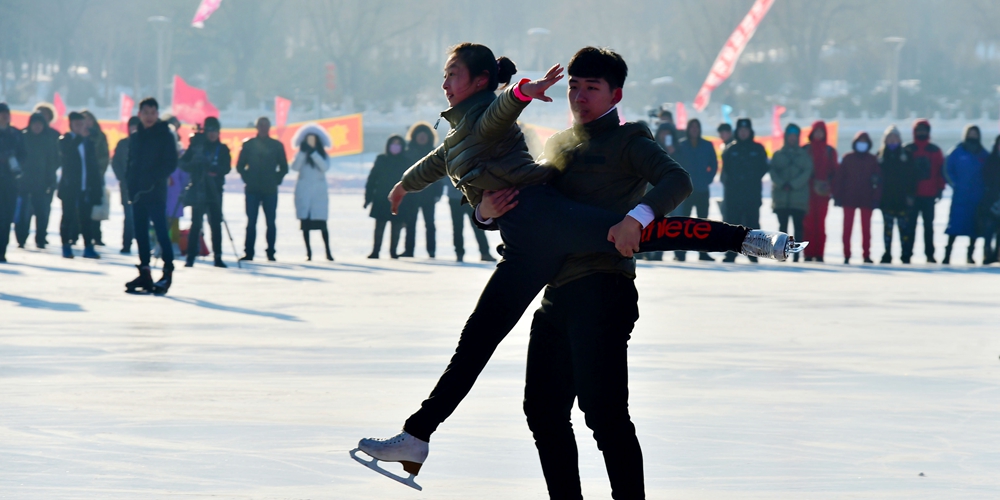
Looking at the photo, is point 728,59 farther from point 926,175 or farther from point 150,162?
point 150,162

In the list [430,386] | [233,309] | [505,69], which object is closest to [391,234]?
[233,309]

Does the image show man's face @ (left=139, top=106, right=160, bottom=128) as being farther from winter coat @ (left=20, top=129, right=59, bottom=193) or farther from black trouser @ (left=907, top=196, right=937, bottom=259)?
black trouser @ (left=907, top=196, right=937, bottom=259)

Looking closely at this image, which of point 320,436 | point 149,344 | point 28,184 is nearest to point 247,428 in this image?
point 320,436

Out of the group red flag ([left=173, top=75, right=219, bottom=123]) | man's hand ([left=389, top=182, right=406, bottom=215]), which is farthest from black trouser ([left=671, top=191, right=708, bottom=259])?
red flag ([left=173, top=75, right=219, bottom=123])

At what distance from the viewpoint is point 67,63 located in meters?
67.2

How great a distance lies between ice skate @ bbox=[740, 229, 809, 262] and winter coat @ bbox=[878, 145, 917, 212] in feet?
42.2

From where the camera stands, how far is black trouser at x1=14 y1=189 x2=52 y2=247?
16.3m

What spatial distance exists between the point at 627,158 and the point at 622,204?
0.13 meters

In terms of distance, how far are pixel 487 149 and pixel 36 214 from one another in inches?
552

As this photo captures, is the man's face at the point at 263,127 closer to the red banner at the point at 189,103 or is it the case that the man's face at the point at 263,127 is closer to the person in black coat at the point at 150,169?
the person in black coat at the point at 150,169

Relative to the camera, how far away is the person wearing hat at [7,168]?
14578 mm

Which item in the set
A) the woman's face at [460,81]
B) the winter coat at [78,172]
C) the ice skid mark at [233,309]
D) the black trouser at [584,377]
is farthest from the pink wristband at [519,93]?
the winter coat at [78,172]

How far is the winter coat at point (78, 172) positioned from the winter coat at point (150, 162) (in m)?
4.24

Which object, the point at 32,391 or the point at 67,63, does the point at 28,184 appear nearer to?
the point at 32,391
